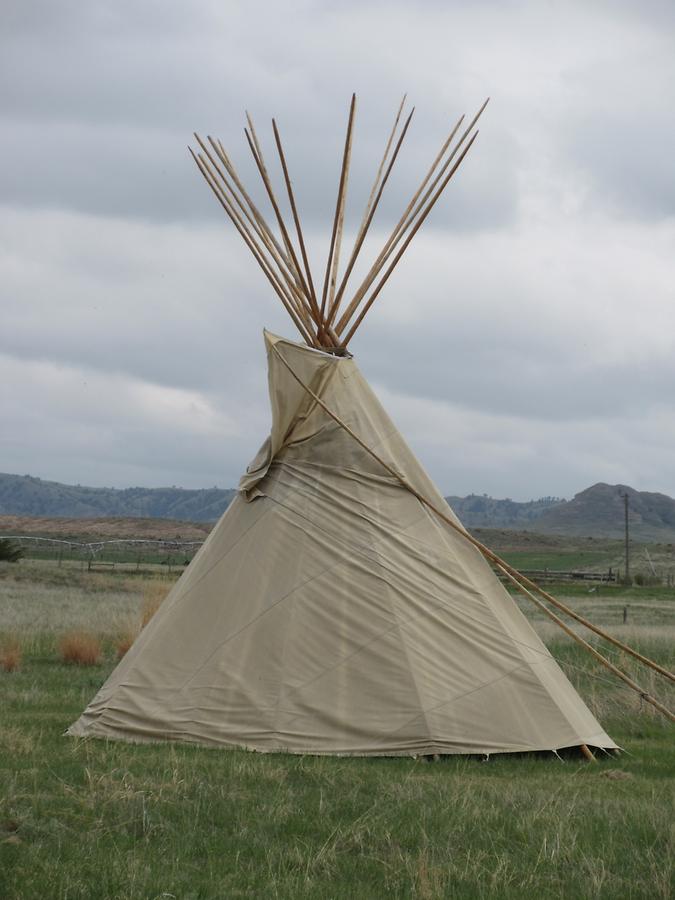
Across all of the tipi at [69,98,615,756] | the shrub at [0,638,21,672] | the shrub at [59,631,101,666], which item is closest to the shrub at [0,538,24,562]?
the shrub at [59,631,101,666]

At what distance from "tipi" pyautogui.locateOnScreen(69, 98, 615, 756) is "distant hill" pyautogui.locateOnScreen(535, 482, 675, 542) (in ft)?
456

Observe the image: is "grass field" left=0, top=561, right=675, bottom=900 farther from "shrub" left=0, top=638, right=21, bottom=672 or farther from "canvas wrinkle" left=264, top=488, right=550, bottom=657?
"shrub" left=0, top=638, right=21, bottom=672

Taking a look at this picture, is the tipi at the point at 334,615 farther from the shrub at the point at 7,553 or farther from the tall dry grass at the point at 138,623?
the shrub at the point at 7,553

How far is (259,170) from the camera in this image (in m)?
9.36

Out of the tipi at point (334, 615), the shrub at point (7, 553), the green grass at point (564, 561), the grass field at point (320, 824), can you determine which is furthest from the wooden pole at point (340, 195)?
the green grass at point (564, 561)

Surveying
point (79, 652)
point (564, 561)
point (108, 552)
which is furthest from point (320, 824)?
point (564, 561)

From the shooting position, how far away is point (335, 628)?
764cm

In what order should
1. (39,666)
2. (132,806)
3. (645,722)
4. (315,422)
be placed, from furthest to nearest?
1. (39,666)
2. (645,722)
3. (315,422)
4. (132,806)

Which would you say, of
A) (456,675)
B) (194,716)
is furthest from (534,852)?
(194,716)

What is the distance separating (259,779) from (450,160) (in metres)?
5.53

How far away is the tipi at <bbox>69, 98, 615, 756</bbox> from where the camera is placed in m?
7.30

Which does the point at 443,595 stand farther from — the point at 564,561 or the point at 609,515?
the point at 609,515

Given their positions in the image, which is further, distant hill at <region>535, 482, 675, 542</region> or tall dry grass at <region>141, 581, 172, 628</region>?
distant hill at <region>535, 482, 675, 542</region>

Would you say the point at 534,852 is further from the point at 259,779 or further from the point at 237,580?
the point at 237,580
